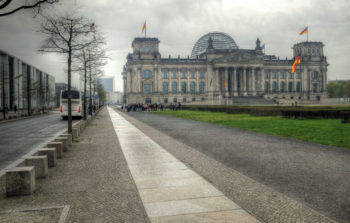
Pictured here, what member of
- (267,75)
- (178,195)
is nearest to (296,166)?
(178,195)

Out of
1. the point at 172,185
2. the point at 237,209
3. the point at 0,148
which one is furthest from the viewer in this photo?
the point at 0,148

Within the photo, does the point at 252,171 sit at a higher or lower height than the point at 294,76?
lower

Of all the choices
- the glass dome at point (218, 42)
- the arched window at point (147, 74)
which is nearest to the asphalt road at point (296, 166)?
the arched window at point (147, 74)

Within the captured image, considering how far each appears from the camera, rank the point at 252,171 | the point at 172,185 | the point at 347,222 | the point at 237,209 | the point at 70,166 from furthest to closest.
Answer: the point at 70,166
the point at 252,171
the point at 172,185
the point at 237,209
the point at 347,222

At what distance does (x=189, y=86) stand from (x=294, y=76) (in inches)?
1965

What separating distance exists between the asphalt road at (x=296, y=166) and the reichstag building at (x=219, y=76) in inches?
3909

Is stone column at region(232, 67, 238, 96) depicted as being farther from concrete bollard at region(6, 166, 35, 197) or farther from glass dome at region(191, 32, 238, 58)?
concrete bollard at region(6, 166, 35, 197)

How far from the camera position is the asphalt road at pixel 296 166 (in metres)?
6.82

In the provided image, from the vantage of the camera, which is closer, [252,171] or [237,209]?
[237,209]

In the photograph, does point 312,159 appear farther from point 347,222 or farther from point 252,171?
point 347,222

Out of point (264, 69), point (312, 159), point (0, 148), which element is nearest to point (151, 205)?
point (312, 159)

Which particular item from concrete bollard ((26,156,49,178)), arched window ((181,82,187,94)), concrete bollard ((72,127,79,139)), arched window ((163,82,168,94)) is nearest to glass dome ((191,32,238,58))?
arched window ((181,82,187,94))

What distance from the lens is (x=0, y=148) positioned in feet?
50.2

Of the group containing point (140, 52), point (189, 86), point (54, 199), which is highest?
point (140, 52)
